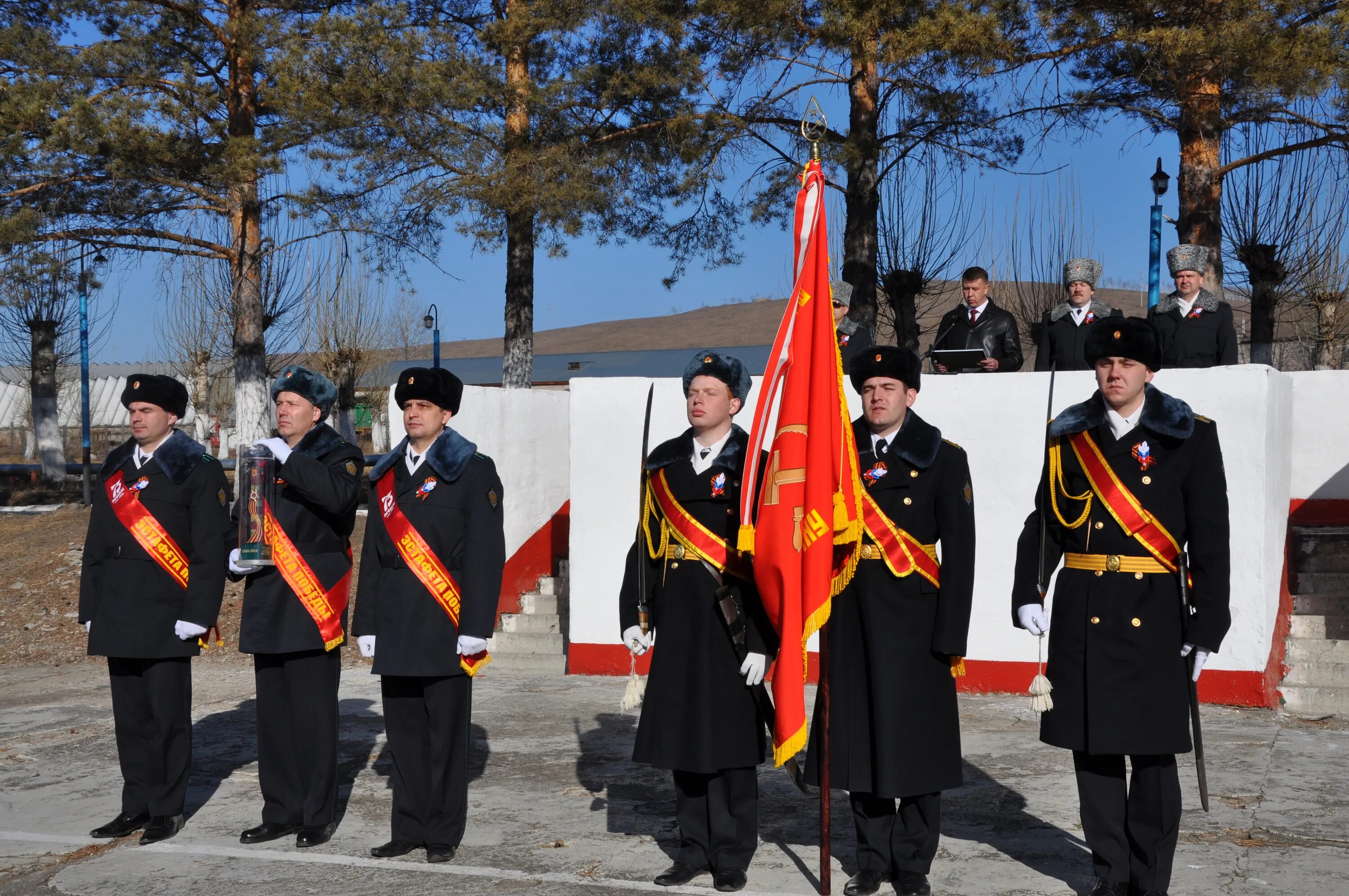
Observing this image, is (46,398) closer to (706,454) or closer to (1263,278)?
(1263,278)

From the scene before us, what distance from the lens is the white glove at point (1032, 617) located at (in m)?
4.65

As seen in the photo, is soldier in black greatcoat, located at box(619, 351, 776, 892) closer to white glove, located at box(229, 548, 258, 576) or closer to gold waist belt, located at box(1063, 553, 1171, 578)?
gold waist belt, located at box(1063, 553, 1171, 578)

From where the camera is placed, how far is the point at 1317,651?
8.27 m

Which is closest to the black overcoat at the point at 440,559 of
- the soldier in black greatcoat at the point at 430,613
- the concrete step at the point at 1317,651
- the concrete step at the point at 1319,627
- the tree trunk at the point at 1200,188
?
the soldier in black greatcoat at the point at 430,613

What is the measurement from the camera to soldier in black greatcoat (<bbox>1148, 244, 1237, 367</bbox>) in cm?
861

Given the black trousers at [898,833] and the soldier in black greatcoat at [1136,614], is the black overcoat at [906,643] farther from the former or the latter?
the soldier in black greatcoat at [1136,614]

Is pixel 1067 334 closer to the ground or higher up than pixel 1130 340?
higher up

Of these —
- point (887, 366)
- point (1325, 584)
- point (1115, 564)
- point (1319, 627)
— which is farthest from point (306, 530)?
point (1325, 584)

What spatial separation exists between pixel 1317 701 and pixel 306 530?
19.3 ft

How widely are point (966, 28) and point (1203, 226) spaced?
4.96 metres

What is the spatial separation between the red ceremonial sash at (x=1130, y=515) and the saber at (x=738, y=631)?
51.9 inches

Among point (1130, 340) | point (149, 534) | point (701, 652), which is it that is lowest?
point (701, 652)

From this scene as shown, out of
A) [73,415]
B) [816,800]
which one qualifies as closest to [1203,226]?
[816,800]

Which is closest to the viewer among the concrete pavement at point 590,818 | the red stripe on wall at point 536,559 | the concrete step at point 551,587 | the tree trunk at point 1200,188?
the concrete pavement at point 590,818
